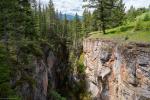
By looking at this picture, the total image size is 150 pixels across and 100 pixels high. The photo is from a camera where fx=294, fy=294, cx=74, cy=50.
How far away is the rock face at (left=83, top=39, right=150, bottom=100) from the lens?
28.7m

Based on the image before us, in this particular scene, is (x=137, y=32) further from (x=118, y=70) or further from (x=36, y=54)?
(x=36, y=54)

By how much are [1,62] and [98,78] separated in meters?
24.9

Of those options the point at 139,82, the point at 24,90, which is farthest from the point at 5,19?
the point at 139,82

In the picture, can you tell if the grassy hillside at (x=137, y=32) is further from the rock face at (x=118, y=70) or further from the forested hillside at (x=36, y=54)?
the rock face at (x=118, y=70)

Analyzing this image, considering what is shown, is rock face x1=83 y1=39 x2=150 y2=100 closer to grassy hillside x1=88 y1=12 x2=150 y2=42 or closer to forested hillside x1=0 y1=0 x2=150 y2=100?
grassy hillside x1=88 y1=12 x2=150 y2=42

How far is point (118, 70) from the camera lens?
3394 centimetres

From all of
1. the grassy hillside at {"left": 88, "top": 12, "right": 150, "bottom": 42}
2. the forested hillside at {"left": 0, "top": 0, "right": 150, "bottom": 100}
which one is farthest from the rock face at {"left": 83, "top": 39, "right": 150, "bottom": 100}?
the forested hillside at {"left": 0, "top": 0, "right": 150, "bottom": 100}

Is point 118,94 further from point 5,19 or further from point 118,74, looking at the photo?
point 5,19

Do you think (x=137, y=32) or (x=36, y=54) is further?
(x=36, y=54)

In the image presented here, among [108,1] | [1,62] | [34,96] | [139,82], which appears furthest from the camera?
[108,1]

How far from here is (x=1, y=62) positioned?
1878cm

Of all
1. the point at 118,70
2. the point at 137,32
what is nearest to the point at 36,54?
the point at 118,70

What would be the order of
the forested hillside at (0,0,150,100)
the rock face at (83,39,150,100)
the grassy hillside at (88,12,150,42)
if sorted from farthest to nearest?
the grassy hillside at (88,12,150,42) → the rock face at (83,39,150,100) → the forested hillside at (0,0,150,100)

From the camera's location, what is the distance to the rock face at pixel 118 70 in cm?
2870
